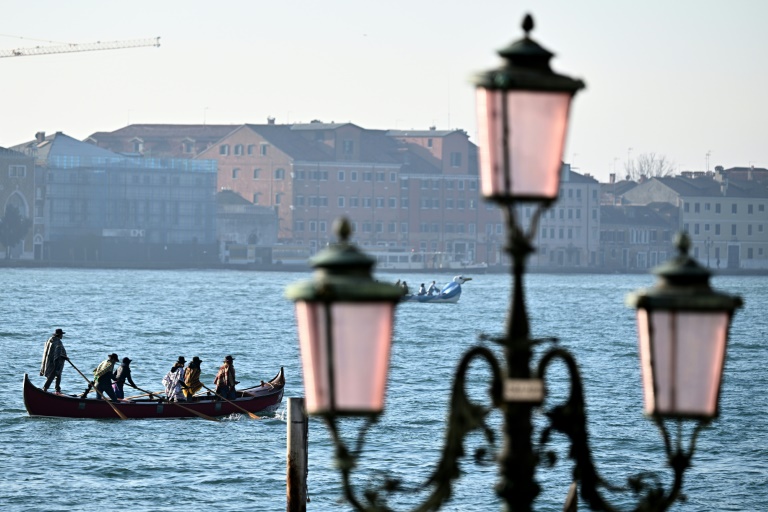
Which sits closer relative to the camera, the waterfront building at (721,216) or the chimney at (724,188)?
the waterfront building at (721,216)

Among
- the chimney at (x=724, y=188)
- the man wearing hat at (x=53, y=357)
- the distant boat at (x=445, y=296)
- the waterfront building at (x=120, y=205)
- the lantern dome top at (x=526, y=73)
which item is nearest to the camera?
the lantern dome top at (x=526, y=73)

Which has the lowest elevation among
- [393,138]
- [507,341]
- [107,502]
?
[107,502]

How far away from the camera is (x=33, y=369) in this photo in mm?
39375

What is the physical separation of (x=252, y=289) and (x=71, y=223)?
1890cm

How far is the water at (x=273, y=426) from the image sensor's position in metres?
20.1

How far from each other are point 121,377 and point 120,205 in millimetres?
84647

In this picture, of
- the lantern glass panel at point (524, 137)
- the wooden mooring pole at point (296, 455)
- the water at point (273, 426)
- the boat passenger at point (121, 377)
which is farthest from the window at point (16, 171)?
the lantern glass panel at point (524, 137)

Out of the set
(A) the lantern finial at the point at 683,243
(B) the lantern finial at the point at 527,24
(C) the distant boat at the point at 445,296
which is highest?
(B) the lantern finial at the point at 527,24

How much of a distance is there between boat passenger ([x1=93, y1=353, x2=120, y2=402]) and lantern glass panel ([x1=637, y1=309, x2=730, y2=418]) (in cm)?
2096

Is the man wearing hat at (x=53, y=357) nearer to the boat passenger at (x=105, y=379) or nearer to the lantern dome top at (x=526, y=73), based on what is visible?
the boat passenger at (x=105, y=379)

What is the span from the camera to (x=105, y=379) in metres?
24.6

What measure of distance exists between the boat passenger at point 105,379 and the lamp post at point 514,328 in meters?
21.0

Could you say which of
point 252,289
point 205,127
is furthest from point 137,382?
point 205,127

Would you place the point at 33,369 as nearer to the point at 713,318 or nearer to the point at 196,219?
the point at 713,318
